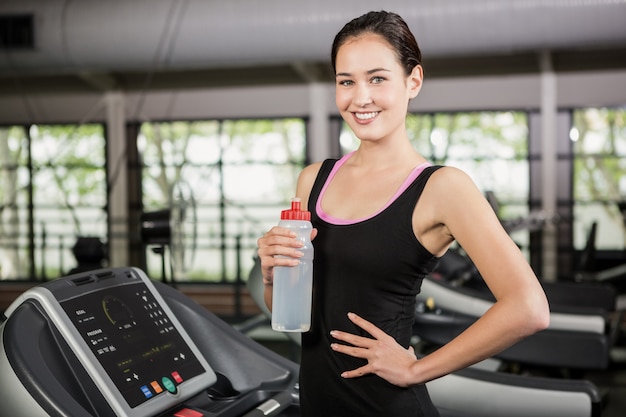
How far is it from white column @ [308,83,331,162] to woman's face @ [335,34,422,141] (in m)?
6.82

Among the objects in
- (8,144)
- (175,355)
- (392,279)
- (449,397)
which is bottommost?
(449,397)

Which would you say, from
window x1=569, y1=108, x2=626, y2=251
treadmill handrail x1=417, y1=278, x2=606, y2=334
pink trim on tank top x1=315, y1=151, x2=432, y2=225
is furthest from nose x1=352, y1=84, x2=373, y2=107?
window x1=569, y1=108, x2=626, y2=251

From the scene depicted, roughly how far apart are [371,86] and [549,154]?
6.79 meters

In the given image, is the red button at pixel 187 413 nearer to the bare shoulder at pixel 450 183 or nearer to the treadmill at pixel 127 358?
the treadmill at pixel 127 358

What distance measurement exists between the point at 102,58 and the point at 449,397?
4.47 m

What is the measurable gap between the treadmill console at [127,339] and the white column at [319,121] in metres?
6.52

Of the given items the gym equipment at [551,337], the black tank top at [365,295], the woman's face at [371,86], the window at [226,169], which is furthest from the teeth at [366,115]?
the window at [226,169]

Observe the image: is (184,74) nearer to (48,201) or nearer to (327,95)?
(327,95)

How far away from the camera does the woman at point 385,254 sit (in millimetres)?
1018

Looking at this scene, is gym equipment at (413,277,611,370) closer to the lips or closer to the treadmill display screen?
the treadmill display screen

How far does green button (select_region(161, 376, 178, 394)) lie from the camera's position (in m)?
1.32

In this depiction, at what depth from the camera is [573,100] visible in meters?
7.51

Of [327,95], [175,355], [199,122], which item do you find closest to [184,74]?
[199,122]

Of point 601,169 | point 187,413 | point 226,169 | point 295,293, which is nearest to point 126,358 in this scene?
point 187,413
